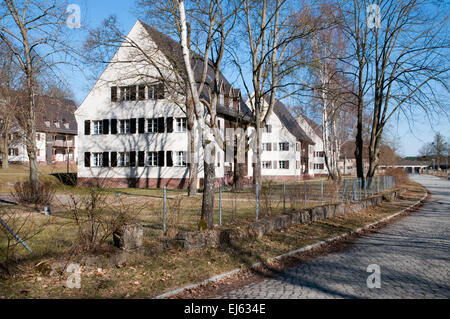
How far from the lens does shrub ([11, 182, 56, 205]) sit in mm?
13680

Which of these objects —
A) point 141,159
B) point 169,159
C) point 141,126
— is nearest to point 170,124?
point 141,126

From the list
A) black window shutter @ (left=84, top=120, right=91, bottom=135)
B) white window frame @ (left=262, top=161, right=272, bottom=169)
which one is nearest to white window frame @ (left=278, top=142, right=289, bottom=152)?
white window frame @ (left=262, top=161, right=272, bottom=169)

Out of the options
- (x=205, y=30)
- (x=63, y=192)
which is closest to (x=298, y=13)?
(x=205, y=30)

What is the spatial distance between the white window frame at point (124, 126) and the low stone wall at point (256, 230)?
71.6 ft

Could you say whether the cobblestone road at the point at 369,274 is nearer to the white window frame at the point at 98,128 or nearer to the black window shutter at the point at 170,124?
the black window shutter at the point at 170,124

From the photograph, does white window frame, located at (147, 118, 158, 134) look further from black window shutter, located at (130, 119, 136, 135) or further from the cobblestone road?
the cobblestone road

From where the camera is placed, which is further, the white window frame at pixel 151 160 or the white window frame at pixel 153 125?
the white window frame at pixel 151 160

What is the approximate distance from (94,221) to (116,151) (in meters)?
27.2

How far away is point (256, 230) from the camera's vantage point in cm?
979

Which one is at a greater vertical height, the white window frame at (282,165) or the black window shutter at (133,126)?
the black window shutter at (133,126)

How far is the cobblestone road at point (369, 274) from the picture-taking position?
5.83 meters

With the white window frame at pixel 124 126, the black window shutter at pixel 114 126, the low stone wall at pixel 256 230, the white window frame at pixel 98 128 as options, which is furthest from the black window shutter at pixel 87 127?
the low stone wall at pixel 256 230

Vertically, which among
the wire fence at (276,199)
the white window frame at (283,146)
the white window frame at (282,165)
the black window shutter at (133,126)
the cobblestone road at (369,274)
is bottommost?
the cobblestone road at (369,274)
